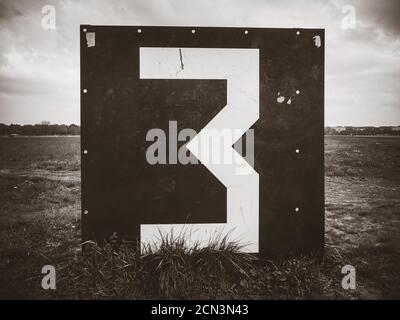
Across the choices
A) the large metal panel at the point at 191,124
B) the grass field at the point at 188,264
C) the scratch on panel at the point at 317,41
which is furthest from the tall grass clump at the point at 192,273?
the scratch on panel at the point at 317,41

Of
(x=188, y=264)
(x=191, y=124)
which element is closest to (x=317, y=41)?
(x=191, y=124)

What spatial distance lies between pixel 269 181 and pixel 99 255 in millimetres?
1452

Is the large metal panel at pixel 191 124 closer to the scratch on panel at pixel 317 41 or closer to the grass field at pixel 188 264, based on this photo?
the scratch on panel at pixel 317 41

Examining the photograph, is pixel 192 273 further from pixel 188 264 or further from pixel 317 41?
pixel 317 41

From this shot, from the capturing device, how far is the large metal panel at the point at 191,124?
2.61 metres

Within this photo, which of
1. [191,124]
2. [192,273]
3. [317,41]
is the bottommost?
[192,273]

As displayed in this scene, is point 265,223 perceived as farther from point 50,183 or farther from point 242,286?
point 50,183

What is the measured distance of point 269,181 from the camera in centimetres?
270

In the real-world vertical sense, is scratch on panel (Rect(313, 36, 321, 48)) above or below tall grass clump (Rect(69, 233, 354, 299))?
above

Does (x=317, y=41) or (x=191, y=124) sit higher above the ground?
(x=317, y=41)

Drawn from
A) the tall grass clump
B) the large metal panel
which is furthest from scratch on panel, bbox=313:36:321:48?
the tall grass clump

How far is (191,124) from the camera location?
2641mm

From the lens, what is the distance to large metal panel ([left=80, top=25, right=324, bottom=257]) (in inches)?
103

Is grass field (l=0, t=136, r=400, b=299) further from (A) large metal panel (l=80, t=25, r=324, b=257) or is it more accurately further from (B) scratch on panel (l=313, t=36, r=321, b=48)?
(B) scratch on panel (l=313, t=36, r=321, b=48)
